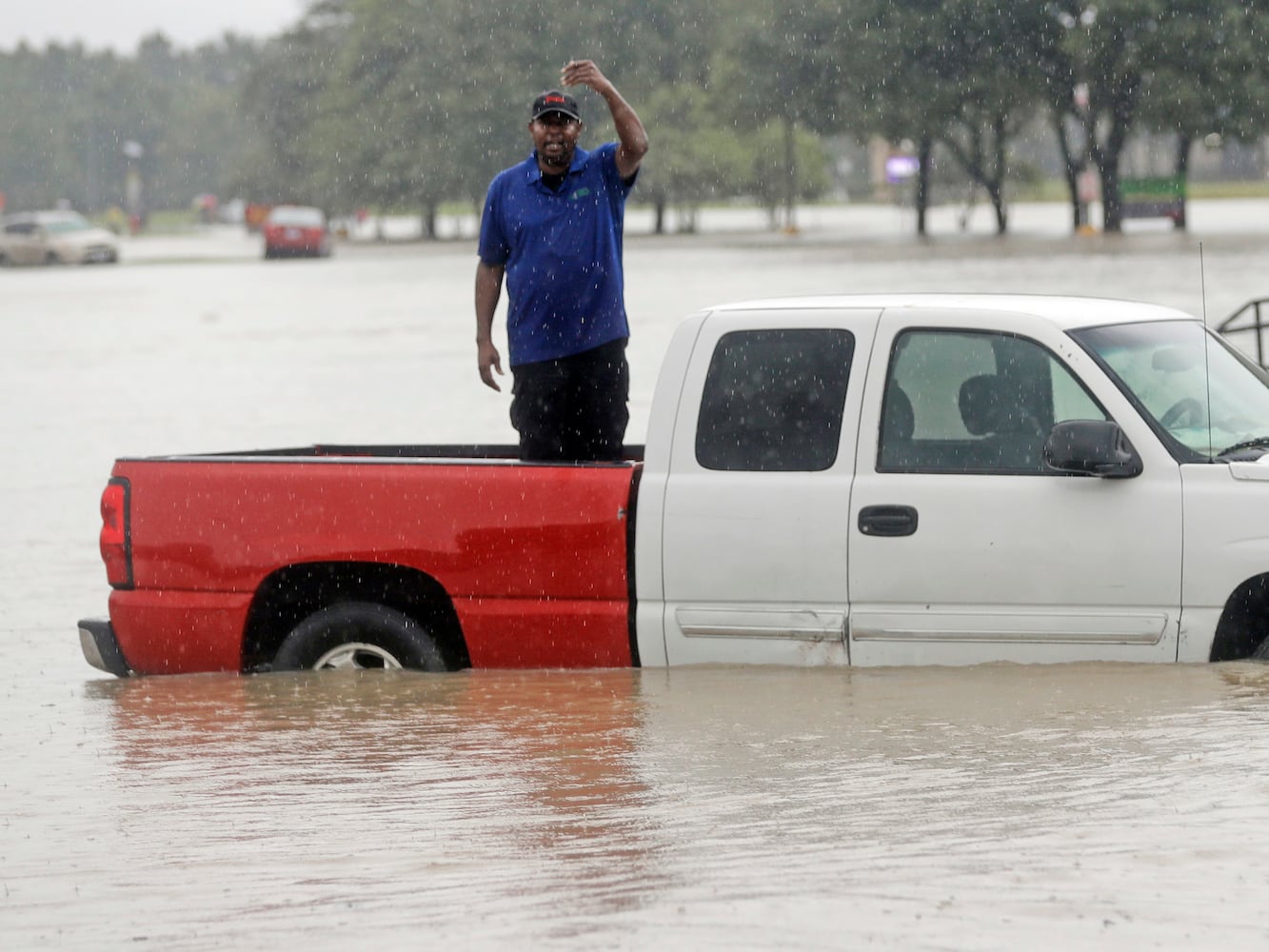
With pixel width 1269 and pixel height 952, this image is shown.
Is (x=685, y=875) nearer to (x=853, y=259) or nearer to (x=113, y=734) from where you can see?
(x=113, y=734)

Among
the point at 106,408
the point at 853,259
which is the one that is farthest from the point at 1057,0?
the point at 106,408

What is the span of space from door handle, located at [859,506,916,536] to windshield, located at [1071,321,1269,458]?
764mm

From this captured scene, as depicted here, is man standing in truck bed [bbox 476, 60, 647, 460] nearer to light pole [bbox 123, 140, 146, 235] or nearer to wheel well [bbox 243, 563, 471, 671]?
wheel well [bbox 243, 563, 471, 671]

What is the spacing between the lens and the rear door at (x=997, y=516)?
6520 mm

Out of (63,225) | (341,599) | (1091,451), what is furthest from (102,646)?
(63,225)

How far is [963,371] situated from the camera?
6.79 meters

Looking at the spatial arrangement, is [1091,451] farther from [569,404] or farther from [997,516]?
[569,404]

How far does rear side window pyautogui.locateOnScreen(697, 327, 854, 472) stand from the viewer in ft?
22.5

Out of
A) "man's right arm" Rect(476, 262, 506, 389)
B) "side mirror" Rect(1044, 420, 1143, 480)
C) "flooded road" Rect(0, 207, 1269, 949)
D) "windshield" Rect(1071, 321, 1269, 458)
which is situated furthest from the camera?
"man's right arm" Rect(476, 262, 506, 389)

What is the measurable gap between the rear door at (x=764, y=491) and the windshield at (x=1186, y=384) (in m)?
0.80

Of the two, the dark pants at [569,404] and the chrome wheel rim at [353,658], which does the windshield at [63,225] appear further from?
the chrome wheel rim at [353,658]

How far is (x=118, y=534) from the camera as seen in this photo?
7.49 metres

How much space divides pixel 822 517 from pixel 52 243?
56952mm

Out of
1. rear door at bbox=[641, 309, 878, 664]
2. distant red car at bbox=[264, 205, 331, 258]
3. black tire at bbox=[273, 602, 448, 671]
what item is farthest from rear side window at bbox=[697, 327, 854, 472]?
distant red car at bbox=[264, 205, 331, 258]
